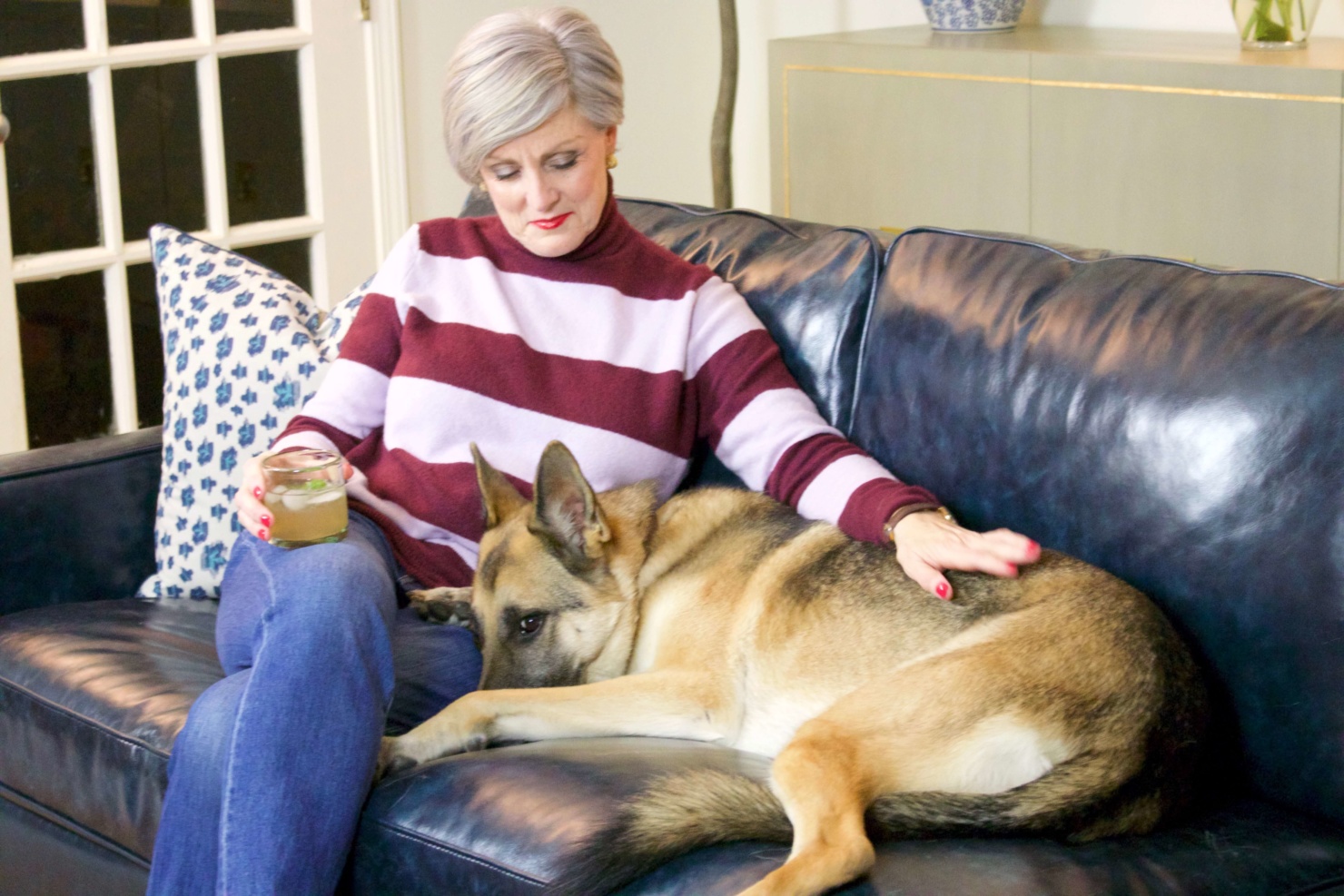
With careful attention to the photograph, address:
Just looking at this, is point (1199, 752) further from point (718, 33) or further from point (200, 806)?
point (718, 33)

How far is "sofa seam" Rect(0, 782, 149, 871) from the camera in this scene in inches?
81.8

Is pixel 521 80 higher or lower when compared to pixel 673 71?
lower

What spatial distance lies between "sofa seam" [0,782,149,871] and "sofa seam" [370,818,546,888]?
0.53m

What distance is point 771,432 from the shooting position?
7.15 ft

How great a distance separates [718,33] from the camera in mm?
5309

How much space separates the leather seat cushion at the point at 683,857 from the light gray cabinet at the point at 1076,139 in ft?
6.56

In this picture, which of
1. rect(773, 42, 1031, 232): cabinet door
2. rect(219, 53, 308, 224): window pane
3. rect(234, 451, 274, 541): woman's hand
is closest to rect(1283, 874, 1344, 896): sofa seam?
rect(234, 451, 274, 541): woman's hand

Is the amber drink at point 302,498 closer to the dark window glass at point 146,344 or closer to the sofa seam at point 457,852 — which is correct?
the sofa seam at point 457,852

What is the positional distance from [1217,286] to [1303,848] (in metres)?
0.74

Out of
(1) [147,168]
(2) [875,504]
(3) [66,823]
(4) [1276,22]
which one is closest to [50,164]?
(1) [147,168]

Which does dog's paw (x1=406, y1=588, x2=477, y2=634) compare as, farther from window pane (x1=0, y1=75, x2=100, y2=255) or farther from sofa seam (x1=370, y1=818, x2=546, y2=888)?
window pane (x1=0, y1=75, x2=100, y2=255)

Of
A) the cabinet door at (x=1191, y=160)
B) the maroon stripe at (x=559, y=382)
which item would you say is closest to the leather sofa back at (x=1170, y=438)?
the maroon stripe at (x=559, y=382)

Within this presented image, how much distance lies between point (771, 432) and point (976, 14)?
2466 mm

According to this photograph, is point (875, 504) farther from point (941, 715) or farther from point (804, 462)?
point (941, 715)
